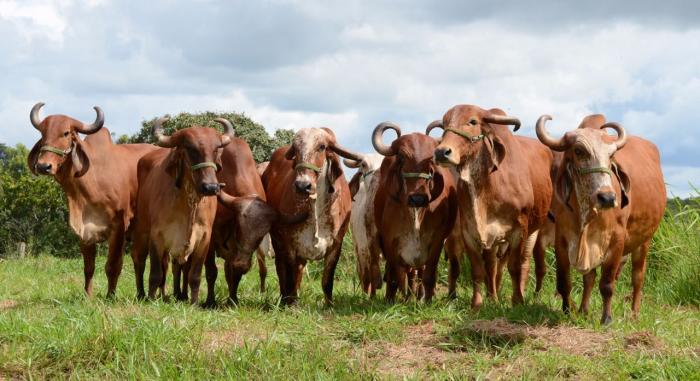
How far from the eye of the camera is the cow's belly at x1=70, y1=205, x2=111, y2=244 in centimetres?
900

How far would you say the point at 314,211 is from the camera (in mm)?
8078

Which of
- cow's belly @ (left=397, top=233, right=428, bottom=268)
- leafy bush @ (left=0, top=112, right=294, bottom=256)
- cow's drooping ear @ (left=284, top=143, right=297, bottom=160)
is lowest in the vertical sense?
leafy bush @ (left=0, top=112, right=294, bottom=256)

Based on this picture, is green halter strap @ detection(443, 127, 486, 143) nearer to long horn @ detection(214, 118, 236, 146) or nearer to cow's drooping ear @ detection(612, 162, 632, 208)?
cow's drooping ear @ detection(612, 162, 632, 208)

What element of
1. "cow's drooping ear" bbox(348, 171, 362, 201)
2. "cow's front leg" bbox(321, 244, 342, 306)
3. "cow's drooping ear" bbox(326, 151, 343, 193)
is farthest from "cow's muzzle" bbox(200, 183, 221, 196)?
"cow's drooping ear" bbox(348, 171, 362, 201)

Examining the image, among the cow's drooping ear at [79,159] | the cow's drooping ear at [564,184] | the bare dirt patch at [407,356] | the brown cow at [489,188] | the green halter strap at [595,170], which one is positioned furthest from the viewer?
the cow's drooping ear at [79,159]

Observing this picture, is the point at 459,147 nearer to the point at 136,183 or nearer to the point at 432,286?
the point at 432,286

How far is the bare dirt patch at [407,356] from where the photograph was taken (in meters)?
5.83

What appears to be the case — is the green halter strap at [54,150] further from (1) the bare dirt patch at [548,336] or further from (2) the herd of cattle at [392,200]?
(1) the bare dirt patch at [548,336]

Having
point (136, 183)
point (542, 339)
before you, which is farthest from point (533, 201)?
point (136, 183)

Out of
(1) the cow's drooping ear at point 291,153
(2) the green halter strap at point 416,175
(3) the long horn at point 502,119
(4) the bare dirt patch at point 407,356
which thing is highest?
(3) the long horn at point 502,119

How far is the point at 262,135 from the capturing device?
24.2 m

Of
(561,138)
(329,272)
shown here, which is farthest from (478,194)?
(329,272)

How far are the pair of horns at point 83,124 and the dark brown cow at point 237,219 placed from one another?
5.27 ft

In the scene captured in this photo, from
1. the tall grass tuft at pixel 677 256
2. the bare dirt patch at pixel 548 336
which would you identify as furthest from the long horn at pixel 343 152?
the tall grass tuft at pixel 677 256
